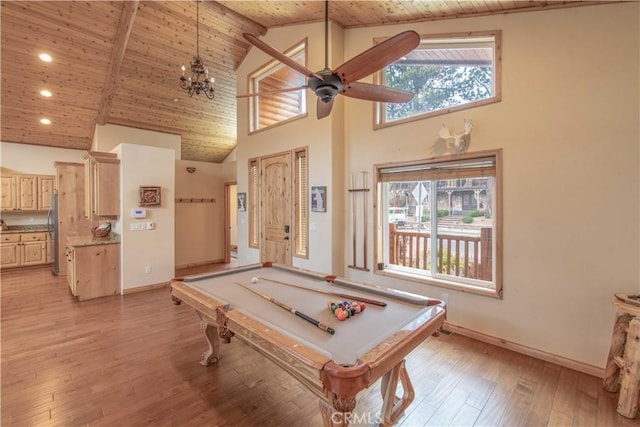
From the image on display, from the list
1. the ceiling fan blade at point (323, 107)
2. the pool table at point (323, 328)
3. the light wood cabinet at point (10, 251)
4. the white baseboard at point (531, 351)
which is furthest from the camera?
the light wood cabinet at point (10, 251)

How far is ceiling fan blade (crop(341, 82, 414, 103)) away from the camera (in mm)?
2299

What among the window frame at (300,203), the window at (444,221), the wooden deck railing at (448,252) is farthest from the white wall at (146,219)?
the wooden deck railing at (448,252)

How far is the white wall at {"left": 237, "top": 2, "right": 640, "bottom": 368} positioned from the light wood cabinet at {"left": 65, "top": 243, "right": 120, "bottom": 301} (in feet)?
17.5

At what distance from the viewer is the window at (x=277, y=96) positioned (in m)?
4.85

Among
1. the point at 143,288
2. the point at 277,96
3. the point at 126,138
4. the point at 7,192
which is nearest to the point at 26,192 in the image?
the point at 7,192

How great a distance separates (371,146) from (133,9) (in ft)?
14.0

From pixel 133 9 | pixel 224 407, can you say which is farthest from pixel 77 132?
pixel 224 407

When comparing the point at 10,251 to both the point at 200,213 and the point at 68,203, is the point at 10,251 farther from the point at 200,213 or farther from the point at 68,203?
the point at 200,213

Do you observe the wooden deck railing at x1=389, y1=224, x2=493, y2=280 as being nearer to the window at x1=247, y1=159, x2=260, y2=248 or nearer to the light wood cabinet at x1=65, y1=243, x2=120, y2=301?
the window at x1=247, y1=159, x2=260, y2=248

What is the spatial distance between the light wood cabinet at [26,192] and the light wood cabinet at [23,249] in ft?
2.16

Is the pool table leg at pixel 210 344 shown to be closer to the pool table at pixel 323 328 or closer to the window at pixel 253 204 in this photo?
the pool table at pixel 323 328

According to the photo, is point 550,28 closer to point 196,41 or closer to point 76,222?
point 196,41

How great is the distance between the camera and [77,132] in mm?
6922

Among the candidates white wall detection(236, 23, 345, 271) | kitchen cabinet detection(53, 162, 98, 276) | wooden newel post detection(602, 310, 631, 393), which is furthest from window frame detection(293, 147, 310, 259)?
kitchen cabinet detection(53, 162, 98, 276)
